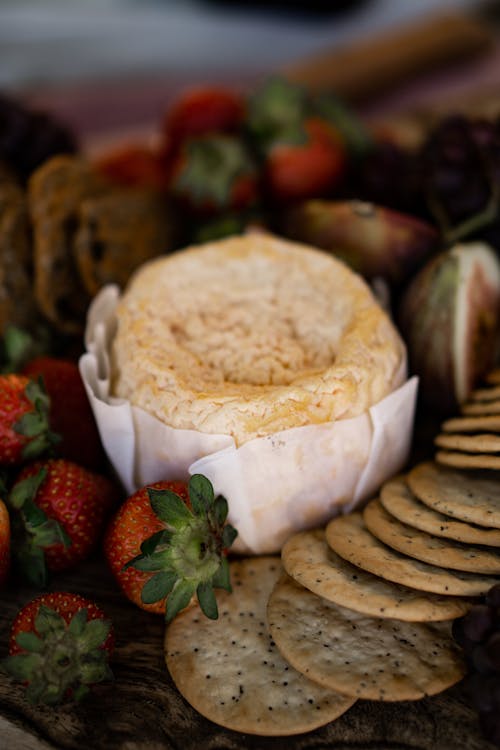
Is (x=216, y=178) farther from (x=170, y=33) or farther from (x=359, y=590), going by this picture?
(x=170, y=33)

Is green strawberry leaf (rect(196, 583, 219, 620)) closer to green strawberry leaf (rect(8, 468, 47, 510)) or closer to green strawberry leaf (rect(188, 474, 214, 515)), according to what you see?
green strawberry leaf (rect(188, 474, 214, 515))

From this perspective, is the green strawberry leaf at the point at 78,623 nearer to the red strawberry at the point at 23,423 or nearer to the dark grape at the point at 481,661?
the red strawberry at the point at 23,423

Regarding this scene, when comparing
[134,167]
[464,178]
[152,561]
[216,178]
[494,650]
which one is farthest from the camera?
[134,167]

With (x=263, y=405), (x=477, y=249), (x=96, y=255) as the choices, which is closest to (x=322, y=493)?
(x=263, y=405)

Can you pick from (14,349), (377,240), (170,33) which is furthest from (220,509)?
(170,33)

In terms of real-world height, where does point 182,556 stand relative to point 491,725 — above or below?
above

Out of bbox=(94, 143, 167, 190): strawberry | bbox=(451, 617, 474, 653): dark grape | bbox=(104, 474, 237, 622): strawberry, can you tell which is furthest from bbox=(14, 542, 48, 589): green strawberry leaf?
bbox=(94, 143, 167, 190): strawberry
